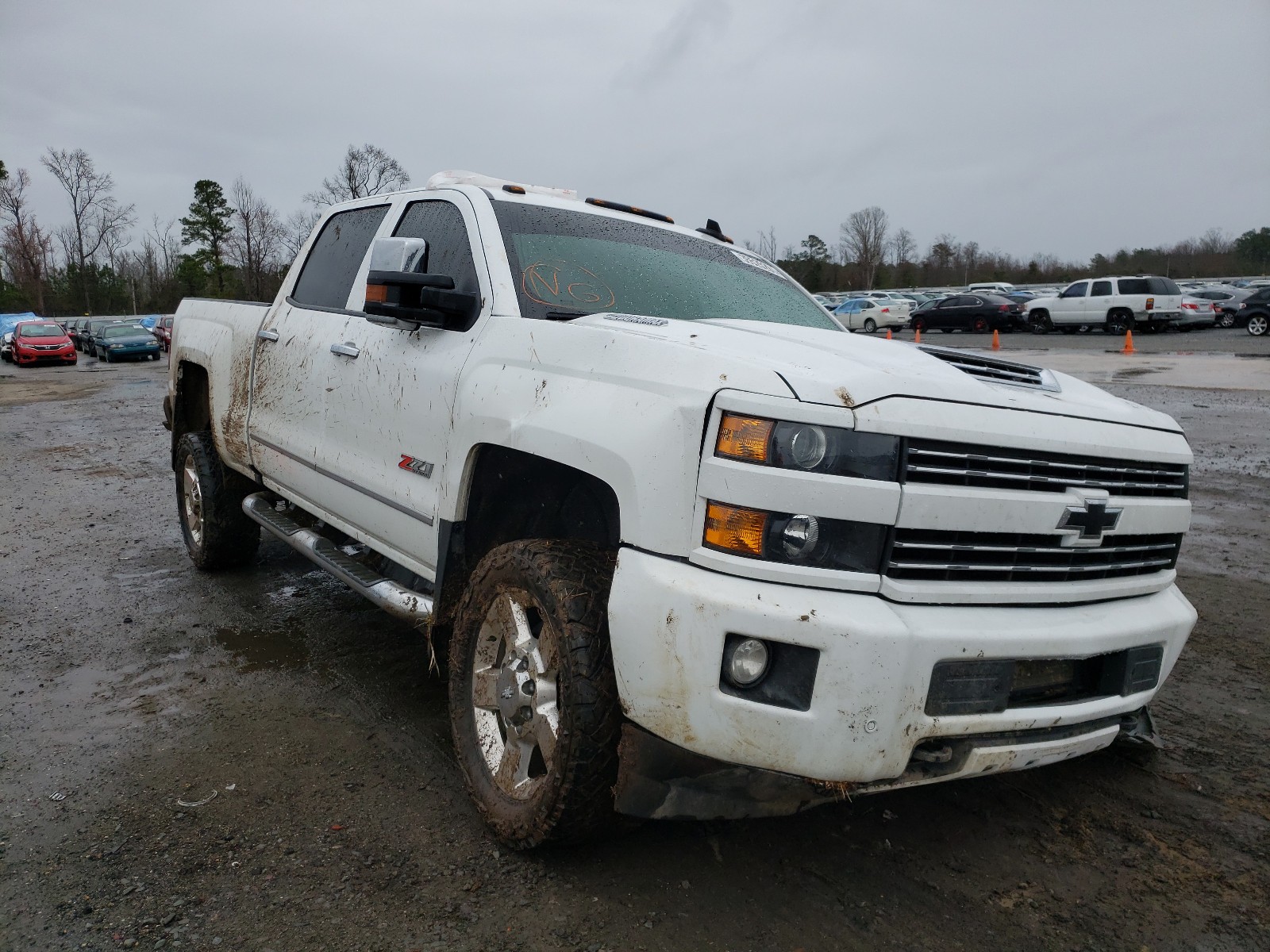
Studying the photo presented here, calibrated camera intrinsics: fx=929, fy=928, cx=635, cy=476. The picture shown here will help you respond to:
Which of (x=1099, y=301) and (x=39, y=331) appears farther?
(x=39, y=331)

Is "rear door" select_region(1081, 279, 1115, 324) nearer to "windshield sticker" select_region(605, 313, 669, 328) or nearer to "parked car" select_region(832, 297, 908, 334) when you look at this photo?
"parked car" select_region(832, 297, 908, 334)

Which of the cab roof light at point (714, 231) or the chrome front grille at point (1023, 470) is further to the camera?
the cab roof light at point (714, 231)

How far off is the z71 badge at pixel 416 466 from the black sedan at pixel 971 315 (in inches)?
1242

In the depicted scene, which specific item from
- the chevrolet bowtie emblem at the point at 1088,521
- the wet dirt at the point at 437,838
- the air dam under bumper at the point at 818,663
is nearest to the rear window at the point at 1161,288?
the wet dirt at the point at 437,838

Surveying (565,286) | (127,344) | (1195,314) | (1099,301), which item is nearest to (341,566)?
(565,286)

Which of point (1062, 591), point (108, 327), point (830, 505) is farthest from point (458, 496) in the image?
point (108, 327)

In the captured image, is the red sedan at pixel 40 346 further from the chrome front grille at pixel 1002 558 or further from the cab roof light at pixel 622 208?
the chrome front grille at pixel 1002 558

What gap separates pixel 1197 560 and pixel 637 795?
15.7 feet

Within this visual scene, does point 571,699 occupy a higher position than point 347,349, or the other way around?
point 347,349

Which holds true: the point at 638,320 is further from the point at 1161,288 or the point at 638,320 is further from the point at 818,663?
the point at 1161,288

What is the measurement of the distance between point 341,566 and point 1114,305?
29782 millimetres

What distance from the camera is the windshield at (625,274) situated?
3.21m

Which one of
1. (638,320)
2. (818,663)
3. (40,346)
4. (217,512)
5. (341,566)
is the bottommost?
(40,346)

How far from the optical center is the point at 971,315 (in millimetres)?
32312
